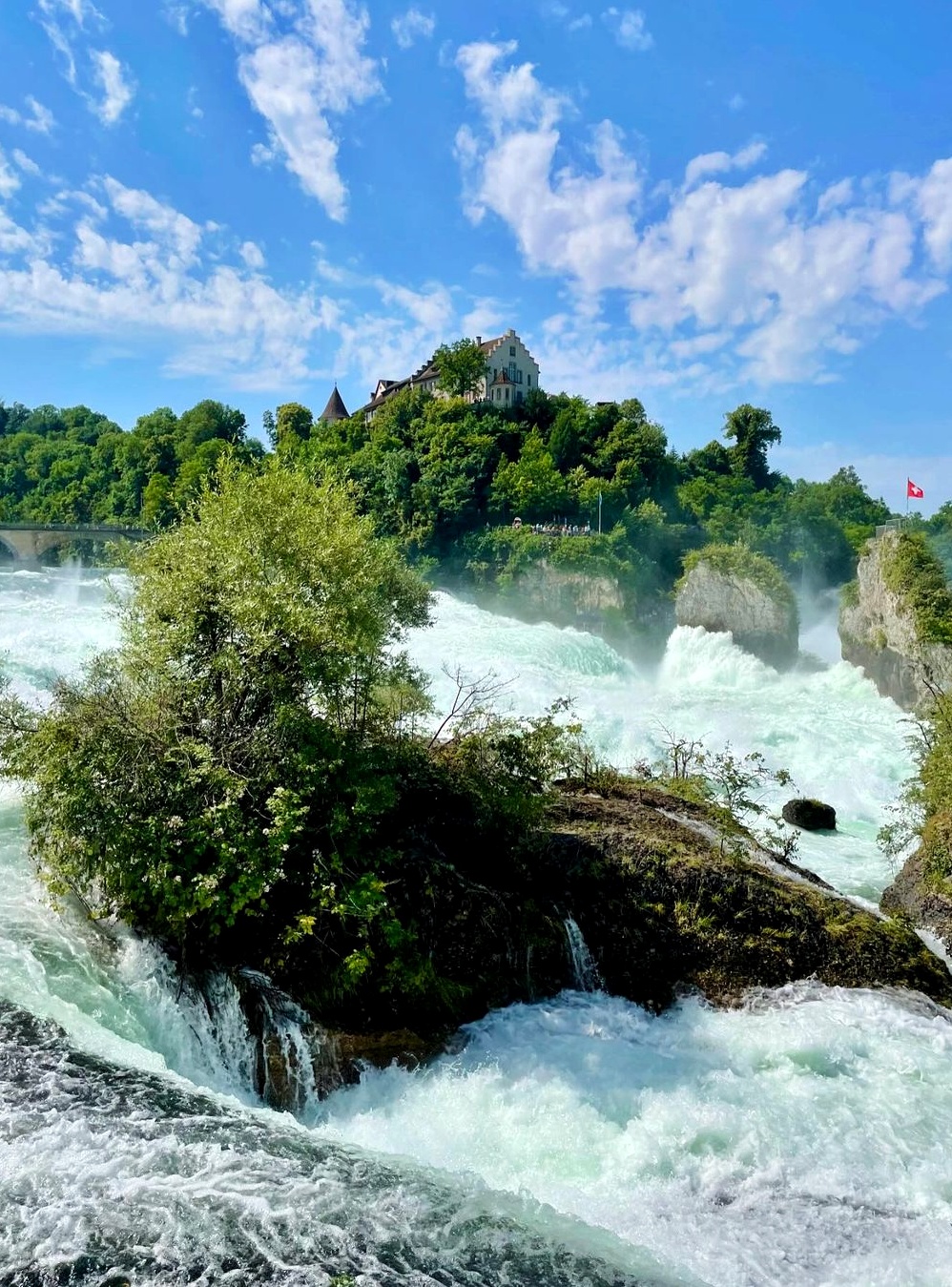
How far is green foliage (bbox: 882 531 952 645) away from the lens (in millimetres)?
27641

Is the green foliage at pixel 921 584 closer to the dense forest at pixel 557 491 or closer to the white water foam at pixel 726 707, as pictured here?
the white water foam at pixel 726 707

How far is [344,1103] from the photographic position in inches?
328

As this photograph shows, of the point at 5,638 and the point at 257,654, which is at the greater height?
the point at 257,654

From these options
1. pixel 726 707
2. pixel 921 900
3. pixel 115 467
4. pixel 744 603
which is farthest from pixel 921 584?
pixel 115 467

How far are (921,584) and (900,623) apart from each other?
1.61m

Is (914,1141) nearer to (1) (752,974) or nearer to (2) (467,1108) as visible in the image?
(1) (752,974)

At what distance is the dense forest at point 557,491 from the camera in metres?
52.7

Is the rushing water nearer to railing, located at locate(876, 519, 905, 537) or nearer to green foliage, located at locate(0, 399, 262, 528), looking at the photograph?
railing, located at locate(876, 519, 905, 537)

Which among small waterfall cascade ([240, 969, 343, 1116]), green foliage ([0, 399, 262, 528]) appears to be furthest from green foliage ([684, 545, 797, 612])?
green foliage ([0, 399, 262, 528])

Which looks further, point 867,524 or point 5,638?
point 867,524

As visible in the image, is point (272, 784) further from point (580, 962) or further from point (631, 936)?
point (631, 936)

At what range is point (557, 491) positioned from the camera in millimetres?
55625

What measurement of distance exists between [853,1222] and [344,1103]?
486 cm

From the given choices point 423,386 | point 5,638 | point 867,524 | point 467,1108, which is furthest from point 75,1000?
point 423,386
